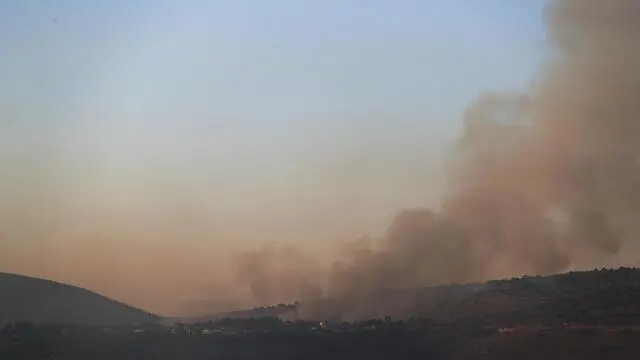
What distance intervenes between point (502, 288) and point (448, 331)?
15879 millimetres

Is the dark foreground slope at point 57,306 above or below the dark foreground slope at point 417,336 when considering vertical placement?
above

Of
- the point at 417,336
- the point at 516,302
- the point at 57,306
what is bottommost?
the point at 417,336

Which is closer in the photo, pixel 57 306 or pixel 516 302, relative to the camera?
pixel 516 302

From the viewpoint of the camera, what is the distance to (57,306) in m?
88.4

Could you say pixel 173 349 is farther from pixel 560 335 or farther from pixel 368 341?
pixel 560 335

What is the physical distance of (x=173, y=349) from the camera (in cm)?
5294

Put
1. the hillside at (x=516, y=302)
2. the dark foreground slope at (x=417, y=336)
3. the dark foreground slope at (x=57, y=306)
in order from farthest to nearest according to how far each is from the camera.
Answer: the dark foreground slope at (x=57, y=306) < the hillside at (x=516, y=302) < the dark foreground slope at (x=417, y=336)

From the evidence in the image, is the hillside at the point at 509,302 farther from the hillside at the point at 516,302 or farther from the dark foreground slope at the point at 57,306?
the dark foreground slope at the point at 57,306

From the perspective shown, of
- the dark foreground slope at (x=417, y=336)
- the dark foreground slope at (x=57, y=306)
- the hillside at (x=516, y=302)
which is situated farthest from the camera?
the dark foreground slope at (x=57, y=306)

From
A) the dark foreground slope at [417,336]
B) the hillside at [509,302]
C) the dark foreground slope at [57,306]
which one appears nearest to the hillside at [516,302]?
the hillside at [509,302]

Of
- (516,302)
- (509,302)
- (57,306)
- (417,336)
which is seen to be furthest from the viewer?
(57,306)

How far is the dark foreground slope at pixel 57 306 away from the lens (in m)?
85.2

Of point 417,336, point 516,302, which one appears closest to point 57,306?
point 417,336

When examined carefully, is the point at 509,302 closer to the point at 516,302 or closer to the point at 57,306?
the point at 516,302
